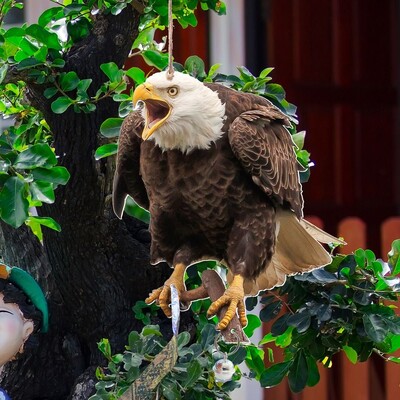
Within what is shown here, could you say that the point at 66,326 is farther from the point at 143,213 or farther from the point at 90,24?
the point at 90,24

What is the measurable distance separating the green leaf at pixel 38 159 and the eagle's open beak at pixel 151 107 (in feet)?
0.86

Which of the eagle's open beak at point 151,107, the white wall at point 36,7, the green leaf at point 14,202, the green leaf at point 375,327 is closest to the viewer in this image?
the eagle's open beak at point 151,107

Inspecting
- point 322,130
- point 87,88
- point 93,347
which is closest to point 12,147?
point 87,88

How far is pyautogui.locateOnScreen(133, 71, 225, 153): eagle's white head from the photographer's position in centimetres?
135

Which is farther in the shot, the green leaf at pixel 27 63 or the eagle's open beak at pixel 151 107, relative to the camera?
the green leaf at pixel 27 63

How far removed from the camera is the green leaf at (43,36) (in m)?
1.79

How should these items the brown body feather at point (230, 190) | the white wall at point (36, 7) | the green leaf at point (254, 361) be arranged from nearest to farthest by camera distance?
the brown body feather at point (230, 190)
the green leaf at point (254, 361)
the white wall at point (36, 7)

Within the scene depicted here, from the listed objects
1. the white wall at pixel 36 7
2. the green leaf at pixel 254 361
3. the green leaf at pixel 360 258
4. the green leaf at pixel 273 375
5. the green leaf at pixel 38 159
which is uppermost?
the white wall at pixel 36 7

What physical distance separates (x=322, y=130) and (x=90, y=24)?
2061 mm

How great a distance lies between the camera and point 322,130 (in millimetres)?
3838

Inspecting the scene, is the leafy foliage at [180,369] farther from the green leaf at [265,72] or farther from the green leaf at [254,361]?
the green leaf at [265,72]

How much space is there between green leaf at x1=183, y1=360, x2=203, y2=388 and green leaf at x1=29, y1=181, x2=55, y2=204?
1.02 ft

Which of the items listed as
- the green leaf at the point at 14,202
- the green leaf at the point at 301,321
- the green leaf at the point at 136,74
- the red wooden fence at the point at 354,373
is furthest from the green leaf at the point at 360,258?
the red wooden fence at the point at 354,373

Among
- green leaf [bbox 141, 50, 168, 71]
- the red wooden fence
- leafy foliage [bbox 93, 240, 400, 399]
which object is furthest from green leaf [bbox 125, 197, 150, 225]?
the red wooden fence
